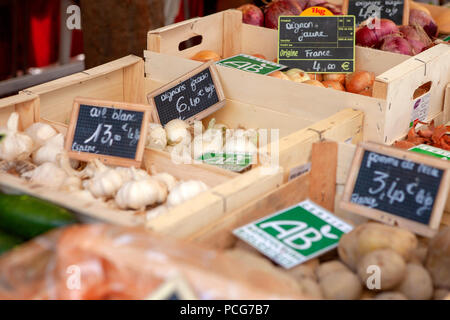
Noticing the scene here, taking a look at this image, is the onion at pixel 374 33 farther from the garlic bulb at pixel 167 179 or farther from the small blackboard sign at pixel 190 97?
the garlic bulb at pixel 167 179

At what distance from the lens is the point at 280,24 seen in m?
2.95

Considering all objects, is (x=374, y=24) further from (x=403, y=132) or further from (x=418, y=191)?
(x=418, y=191)

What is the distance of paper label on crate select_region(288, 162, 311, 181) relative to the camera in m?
2.05

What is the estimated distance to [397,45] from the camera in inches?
117

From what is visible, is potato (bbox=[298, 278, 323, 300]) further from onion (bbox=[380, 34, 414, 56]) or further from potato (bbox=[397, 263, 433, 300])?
onion (bbox=[380, 34, 414, 56])

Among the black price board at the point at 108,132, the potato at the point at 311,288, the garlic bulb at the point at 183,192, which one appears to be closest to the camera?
the potato at the point at 311,288

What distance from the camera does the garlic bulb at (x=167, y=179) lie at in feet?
6.77

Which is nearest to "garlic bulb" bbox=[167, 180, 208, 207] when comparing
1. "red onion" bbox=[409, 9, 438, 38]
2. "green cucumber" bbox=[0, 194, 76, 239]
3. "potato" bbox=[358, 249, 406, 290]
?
"green cucumber" bbox=[0, 194, 76, 239]

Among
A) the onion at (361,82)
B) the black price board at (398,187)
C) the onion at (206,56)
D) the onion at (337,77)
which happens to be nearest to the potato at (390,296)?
the black price board at (398,187)

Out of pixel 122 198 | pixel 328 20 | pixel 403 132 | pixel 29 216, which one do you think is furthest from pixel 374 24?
pixel 29 216

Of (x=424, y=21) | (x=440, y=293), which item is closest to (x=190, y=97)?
(x=440, y=293)

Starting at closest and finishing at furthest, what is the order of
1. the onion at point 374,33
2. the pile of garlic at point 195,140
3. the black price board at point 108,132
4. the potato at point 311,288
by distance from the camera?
1. the potato at point 311,288
2. the black price board at point 108,132
3. the pile of garlic at point 195,140
4. the onion at point 374,33

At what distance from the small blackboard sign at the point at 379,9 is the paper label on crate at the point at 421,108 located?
92 cm

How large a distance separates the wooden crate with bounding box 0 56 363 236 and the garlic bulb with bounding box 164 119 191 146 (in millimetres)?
227
